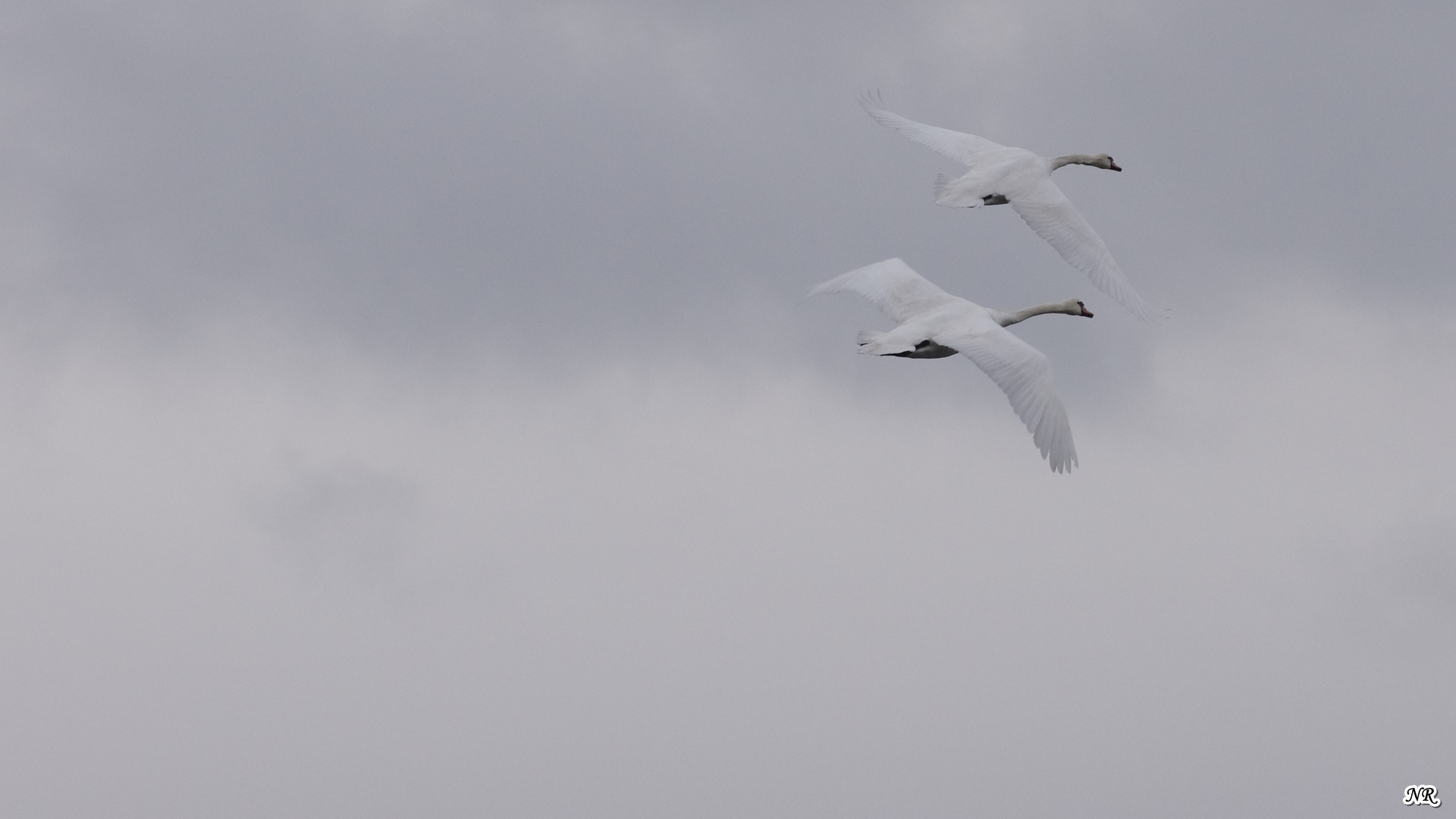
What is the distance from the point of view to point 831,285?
152ft

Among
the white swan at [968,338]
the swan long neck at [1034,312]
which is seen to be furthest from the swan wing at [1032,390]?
the swan long neck at [1034,312]

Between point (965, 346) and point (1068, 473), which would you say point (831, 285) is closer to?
point (965, 346)

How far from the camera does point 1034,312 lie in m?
46.3

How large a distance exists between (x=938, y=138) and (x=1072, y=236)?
5.26m

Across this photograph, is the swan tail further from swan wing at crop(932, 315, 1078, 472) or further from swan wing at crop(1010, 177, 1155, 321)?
swan wing at crop(1010, 177, 1155, 321)

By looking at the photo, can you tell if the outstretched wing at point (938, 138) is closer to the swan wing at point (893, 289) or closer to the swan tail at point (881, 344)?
the swan wing at point (893, 289)

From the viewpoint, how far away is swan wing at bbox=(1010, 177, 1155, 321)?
44.1 meters

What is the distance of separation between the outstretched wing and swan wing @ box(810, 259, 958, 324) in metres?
2.82

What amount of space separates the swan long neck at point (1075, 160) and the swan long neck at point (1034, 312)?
13.6 ft

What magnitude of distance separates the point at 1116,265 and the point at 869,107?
30.3 ft

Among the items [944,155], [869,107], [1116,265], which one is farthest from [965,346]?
[869,107]

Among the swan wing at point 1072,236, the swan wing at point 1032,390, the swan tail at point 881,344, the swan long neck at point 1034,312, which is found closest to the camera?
the swan wing at point 1032,390

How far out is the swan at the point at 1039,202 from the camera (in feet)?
145

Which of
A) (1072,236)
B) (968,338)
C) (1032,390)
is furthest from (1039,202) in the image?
(1032,390)
